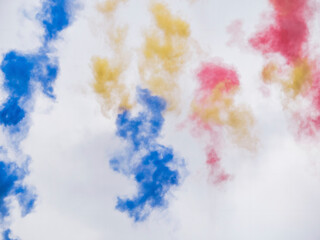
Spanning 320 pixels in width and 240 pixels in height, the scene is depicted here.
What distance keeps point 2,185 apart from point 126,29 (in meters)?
11.2

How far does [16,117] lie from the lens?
27.7 m

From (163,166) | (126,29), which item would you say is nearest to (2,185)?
(163,166)

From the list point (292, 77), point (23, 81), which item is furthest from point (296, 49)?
point (23, 81)

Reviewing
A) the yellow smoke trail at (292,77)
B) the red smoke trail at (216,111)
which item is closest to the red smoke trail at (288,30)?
the yellow smoke trail at (292,77)

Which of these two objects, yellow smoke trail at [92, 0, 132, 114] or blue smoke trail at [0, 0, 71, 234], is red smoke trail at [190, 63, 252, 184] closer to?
yellow smoke trail at [92, 0, 132, 114]

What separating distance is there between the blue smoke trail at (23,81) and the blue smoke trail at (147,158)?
198 inches

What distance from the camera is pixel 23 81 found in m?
27.5

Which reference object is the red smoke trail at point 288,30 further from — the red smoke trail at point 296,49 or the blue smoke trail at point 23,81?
the blue smoke trail at point 23,81

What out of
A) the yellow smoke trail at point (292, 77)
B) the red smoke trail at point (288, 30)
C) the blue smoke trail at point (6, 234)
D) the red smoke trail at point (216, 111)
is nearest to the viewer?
the red smoke trail at point (288, 30)

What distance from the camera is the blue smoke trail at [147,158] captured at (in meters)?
26.6

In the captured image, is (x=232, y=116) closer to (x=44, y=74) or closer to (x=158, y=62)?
(x=158, y=62)

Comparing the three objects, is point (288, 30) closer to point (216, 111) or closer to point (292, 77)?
point (292, 77)

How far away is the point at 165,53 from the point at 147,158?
570 centimetres

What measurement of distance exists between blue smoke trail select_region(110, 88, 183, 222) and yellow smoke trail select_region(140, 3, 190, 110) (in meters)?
0.60
